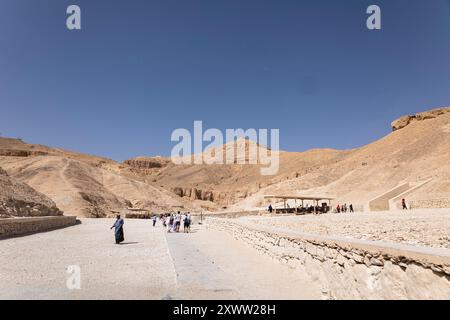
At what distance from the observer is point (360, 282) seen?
4934 millimetres

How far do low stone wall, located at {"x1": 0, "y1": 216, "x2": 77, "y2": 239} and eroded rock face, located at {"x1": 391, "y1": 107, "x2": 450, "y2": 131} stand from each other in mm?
75311

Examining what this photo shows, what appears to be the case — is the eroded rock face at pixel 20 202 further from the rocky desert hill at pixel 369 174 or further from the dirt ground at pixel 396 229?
the rocky desert hill at pixel 369 174

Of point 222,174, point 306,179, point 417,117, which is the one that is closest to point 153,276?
point 306,179

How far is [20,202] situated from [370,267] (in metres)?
29.1

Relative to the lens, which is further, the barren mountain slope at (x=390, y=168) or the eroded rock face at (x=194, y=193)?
the eroded rock face at (x=194, y=193)

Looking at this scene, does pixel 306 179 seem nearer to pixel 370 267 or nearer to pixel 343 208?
pixel 343 208

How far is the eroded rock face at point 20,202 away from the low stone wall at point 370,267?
22710mm

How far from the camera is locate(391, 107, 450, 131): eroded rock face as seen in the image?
8050cm

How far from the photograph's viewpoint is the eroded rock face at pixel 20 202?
87.7ft

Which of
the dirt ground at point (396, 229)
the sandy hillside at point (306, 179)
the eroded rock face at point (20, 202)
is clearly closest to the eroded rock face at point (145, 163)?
the sandy hillside at point (306, 179)

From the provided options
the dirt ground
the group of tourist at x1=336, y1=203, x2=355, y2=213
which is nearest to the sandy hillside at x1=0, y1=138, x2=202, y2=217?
the group of tourist at x1=336, y1=203, x2=355, y2=213

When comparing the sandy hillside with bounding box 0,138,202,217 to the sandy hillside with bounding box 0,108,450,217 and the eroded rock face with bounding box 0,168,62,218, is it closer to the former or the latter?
the sandy hillside with bounding box 0,108,450,217
